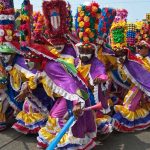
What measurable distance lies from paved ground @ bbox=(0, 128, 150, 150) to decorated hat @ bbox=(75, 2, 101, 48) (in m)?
1.47

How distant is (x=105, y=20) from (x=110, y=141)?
2.09 metres

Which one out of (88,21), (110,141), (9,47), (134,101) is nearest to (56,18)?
(88,21)

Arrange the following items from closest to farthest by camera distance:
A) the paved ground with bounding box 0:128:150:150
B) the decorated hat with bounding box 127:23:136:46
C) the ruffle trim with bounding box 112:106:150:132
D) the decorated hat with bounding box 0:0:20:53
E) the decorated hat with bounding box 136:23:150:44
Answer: the paved ground with bounding box 0:128:150:150 < the ruffle trim with bounding box 112:106:150:132 < the decorated hat with bounding box 0:0:20:53 < the decorated hat with bounding box 136:23:150:44 < the decorated hat with bounding box 127:23:136:46

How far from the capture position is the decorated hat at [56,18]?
20.1 feet

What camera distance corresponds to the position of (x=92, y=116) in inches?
192

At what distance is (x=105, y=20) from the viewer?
6363 mm

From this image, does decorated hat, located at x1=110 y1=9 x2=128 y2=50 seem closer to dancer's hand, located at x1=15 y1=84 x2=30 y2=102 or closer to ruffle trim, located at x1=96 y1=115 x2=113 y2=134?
ruffle trim, located at x1=96 y1=115 x2=113 y2=134

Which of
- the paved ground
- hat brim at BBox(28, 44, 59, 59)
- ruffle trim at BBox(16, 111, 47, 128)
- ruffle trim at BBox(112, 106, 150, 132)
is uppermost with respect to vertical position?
hat brim at BBox(28, 44, 59, 59)

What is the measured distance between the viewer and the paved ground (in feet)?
16.9

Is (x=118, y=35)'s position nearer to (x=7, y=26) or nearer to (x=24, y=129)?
(x=7, y=26)

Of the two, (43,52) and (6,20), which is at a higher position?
(6,20)

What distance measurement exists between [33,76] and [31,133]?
0.88m

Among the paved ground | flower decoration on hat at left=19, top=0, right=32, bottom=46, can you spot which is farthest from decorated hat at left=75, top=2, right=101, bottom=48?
the paved ground

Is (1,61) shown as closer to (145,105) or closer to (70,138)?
(70,138)
